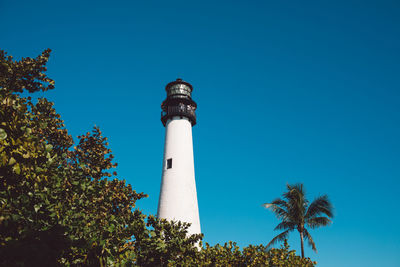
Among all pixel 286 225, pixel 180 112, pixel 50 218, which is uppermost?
pixel 180 112

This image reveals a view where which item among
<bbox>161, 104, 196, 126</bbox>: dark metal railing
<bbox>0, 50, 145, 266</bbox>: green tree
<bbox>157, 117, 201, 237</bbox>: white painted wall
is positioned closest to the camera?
<bbox>0, 50, 145, 266</bbox>: green tree

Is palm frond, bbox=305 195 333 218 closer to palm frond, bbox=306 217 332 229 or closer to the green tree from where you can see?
palm frond, bbox=306 217 332 229

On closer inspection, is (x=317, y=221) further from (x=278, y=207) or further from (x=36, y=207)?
(x=36, y=207)

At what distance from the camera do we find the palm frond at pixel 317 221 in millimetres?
23611

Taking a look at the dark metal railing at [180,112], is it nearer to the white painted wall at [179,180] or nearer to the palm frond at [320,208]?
the white painted wall at [179,180]

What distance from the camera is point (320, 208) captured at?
24016 millimetres

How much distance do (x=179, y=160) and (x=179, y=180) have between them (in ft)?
5.86

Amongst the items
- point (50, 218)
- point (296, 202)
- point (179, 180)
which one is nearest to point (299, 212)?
point (296, 202)

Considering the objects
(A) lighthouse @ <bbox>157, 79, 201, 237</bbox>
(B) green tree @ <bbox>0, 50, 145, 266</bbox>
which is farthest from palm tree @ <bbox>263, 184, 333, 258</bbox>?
(B) green tree @ <bbox>0, 50, 145, 266</bbox>

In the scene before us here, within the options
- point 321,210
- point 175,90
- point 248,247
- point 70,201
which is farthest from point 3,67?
point 321,210

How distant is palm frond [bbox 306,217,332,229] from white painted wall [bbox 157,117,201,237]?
10069mm

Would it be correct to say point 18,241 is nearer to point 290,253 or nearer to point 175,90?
point 290,253

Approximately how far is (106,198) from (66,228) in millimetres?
6068

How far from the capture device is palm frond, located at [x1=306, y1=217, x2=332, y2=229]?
23611mm
